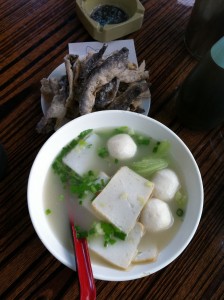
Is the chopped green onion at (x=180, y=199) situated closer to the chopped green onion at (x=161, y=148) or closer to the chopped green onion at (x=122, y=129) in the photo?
the chopped green onion at (x=161, y=148)

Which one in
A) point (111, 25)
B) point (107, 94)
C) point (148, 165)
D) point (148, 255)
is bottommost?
point (148, 255)

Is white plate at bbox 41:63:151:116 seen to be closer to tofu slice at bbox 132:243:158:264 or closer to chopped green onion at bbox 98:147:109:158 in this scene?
chopped green onion at bbox 98:147:109:158

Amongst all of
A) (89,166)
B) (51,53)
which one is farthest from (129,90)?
(51,53)

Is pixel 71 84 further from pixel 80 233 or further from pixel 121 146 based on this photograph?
pixel 80 233

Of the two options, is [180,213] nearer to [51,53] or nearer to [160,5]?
[51,53]

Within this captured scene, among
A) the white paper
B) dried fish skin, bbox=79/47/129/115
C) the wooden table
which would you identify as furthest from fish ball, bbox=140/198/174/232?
the white paper

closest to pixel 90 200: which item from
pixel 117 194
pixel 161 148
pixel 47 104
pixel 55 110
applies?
pixel 117 194
